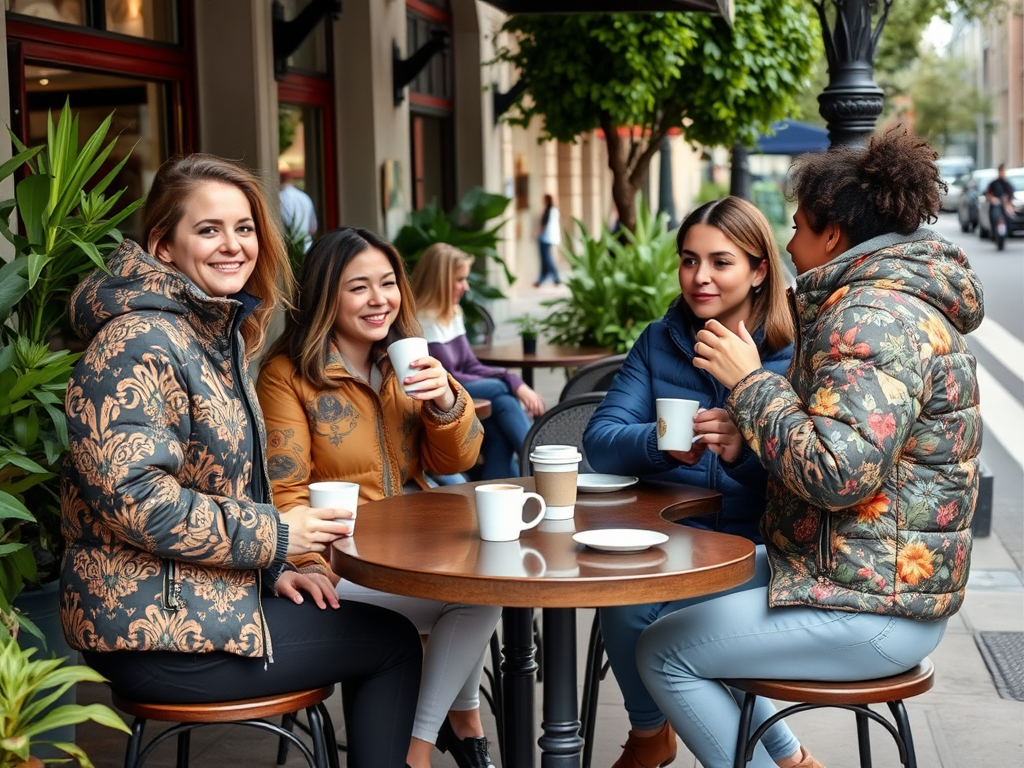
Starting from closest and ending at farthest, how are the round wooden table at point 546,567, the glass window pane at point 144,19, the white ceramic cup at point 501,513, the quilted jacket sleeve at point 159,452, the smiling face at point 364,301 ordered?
the round wooden table at point 546,567 < the quilted jacket sleeve at point 159,452 < the white ceramic cup at point 501,513 < the smiling face at point 364,301 < the glass window pane at point 144,19

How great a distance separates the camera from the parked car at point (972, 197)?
101 feet

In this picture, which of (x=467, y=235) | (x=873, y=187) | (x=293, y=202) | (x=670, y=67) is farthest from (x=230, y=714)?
(x=293, y=202)

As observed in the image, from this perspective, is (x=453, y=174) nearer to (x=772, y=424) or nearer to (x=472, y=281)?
(x=472, y=281)

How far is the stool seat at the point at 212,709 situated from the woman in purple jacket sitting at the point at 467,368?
116 inches

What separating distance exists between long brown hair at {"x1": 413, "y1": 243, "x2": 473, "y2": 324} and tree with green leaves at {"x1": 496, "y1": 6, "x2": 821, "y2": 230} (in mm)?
2935

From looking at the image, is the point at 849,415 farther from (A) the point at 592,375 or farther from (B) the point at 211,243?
(A) the point at 592,375

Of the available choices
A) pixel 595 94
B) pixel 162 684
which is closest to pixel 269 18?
pixel 595 94

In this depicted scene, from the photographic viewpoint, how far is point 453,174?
13289 millimetres

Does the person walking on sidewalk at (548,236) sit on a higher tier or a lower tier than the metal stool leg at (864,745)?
higher

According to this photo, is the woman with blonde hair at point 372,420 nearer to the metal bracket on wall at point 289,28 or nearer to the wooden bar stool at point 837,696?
the wooden bar stool at point 837,696

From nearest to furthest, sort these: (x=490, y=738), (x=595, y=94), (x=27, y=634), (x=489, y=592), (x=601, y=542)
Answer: (x=489, y=592) < (x=601, y=542) < (x=27, y=634) < (x=490, y=738) < (x=595, y=94)

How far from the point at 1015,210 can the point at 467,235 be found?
74.7ft

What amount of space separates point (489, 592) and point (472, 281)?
669 centimetres

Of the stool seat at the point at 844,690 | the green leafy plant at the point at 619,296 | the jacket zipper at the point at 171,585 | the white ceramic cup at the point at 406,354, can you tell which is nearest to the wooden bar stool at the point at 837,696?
the stool seat at the point at 844,690
